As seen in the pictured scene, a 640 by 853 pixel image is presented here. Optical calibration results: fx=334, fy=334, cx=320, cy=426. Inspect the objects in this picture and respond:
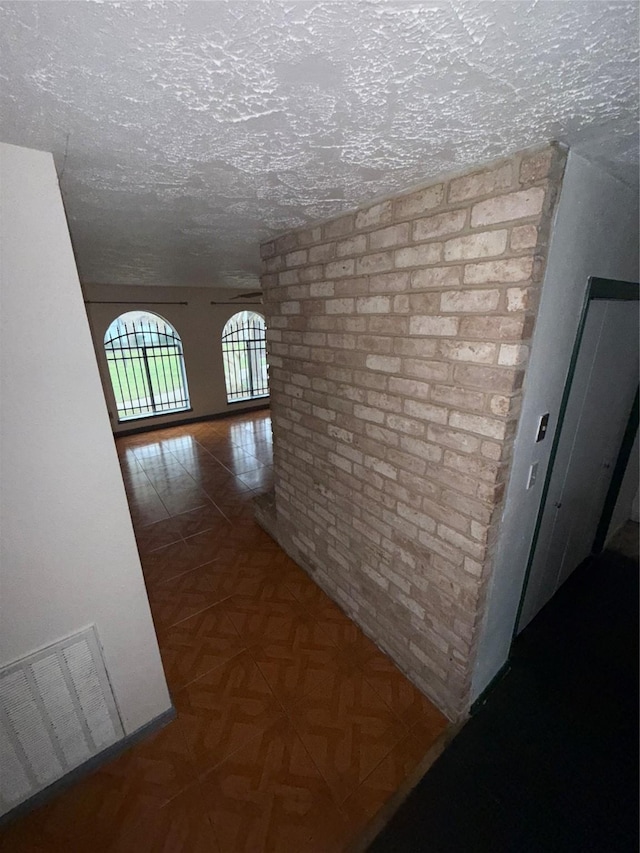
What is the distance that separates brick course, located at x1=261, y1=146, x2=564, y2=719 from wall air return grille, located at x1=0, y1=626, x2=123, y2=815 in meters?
1.44

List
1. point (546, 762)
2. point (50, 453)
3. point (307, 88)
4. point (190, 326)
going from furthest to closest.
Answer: point (190, 326) → point (546, 762) → point (50, 453) → point (307, 88)

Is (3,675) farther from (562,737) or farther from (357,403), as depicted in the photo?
(562,737)

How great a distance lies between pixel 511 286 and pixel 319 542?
203 cm

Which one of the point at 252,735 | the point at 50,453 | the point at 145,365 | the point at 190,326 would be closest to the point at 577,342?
the point at 50,453

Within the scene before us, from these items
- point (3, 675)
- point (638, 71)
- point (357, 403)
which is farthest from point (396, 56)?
point (3, 675)

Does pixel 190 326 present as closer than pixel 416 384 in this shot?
No

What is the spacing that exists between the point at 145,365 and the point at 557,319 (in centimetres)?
702

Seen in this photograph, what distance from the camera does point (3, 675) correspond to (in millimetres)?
1294

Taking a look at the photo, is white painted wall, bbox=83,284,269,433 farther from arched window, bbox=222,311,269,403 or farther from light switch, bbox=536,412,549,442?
light switch, bbox=536,412,549,442

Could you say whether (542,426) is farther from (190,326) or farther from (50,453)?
(190,326)

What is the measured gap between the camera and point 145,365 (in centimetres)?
669

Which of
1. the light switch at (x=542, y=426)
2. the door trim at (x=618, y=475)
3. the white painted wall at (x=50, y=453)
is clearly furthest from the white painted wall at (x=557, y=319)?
the white painted wall at (x=50, y=453)

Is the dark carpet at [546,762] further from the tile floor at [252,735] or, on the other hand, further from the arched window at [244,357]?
the arched window at [244,357]

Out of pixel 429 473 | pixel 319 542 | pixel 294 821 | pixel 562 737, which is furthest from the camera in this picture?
pixel 319 542
